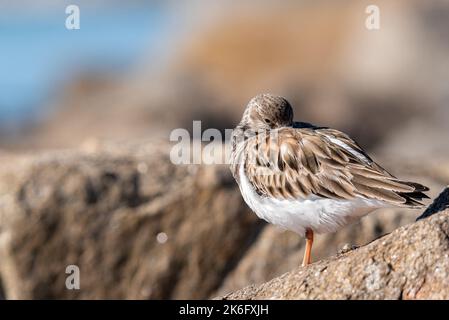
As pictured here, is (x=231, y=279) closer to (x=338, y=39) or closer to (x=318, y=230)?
(x=318, y=230)

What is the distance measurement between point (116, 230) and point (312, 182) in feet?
11.0

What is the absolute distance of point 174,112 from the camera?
29.0m

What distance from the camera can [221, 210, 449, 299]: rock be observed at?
6949 millimetres

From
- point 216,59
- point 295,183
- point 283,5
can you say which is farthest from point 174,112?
point 295,183

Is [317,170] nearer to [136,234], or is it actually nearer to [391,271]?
[391,271]

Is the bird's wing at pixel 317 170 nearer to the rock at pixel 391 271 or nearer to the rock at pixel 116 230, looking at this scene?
the rock at pixel 391 271

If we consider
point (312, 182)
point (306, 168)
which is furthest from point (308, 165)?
point (312, 182)

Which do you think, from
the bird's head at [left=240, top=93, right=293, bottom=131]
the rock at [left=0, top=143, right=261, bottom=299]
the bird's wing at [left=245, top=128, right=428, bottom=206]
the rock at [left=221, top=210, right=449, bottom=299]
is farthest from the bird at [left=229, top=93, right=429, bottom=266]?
the rock at [left=0, top=143, right=261, bottom=299]

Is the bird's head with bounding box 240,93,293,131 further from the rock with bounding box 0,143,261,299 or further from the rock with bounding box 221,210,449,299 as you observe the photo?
the rock with bounding box 221,210,449,299

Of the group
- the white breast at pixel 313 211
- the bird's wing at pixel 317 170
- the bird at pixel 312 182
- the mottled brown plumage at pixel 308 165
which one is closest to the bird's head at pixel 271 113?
the mottled brown plumage at pixel 308 165

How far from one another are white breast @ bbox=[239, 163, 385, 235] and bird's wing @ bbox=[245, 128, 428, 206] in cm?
6

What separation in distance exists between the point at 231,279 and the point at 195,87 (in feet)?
72.5

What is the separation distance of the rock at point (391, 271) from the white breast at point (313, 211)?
0.98 metres
